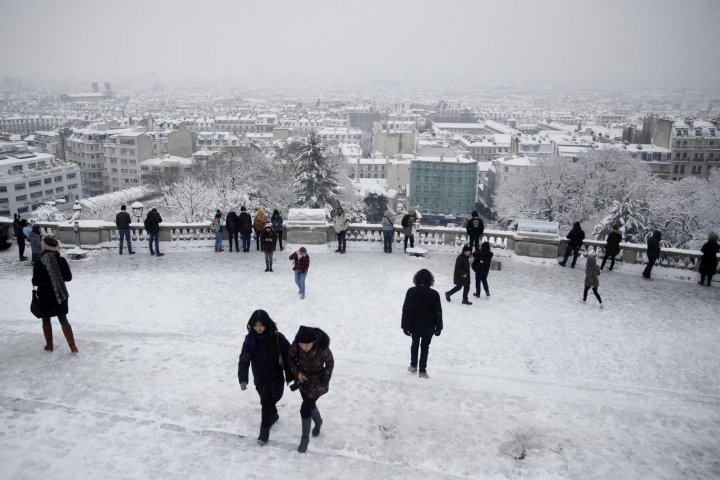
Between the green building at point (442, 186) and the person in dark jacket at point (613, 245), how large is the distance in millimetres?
78526

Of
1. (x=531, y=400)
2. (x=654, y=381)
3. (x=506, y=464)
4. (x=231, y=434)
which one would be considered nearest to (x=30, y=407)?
(x=231, y=434)

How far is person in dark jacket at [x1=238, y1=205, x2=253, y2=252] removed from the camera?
50.8 feet

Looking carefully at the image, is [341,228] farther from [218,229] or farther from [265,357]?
[265,357]

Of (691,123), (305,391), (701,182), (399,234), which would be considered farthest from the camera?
(691,123)

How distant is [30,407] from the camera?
710 centimetres

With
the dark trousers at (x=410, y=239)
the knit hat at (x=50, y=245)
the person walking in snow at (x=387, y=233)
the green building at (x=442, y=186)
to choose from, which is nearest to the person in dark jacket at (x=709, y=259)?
the dark trousers at (x=410, y=239)

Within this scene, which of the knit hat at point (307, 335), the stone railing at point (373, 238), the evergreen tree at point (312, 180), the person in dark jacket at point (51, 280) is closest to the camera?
the knit hat at point (307, 335)

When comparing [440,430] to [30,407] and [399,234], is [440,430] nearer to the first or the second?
[30,407]

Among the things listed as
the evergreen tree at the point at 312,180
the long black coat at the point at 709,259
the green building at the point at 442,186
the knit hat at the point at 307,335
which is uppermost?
the knit hat at the point at 307,335

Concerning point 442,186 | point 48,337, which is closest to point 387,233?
point 48,337

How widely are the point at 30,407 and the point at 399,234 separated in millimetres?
11742

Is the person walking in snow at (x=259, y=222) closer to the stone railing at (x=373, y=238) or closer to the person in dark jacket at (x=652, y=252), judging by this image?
the stone railing at (x=373, y=238)

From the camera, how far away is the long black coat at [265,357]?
6043 mm

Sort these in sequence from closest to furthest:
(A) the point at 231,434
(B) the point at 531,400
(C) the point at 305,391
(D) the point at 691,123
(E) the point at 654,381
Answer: (C) the point at 305,391
(A) the point at 231,434
(B) the point at 531,400
(E) the point at 654,381
(D) the point at 691,123
